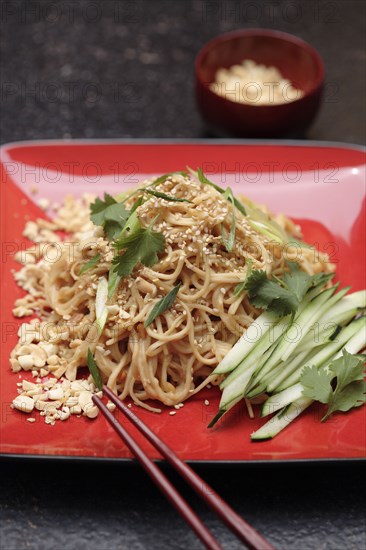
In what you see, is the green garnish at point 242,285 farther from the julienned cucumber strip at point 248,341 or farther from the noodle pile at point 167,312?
the julienned cucumber strip at point 248,341

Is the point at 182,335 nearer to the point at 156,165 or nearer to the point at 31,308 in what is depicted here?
the point at 31,308

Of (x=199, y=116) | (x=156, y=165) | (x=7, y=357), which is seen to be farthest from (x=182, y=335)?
(x=199, y=116)

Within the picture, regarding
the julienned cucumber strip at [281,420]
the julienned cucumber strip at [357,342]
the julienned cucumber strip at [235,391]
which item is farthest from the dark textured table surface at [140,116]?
the julienned cucumber strip at [357,342]

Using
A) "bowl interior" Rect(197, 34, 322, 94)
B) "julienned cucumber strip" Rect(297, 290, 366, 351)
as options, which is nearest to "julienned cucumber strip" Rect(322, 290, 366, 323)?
"julienned cucumber strip" Rect(297, 290, 366, 351)

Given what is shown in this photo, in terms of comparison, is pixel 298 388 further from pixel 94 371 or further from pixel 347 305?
pixel 94 371

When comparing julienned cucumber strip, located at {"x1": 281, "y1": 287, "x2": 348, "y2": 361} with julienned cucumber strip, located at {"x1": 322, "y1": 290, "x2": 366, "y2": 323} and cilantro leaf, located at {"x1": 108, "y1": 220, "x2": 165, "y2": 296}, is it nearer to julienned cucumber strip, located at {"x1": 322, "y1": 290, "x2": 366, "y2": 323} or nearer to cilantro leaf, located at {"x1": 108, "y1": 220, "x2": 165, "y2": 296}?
julienned cucumber strip, located at {"x1": 322, "y1": 290, "x2": 366, "y2": 323}
